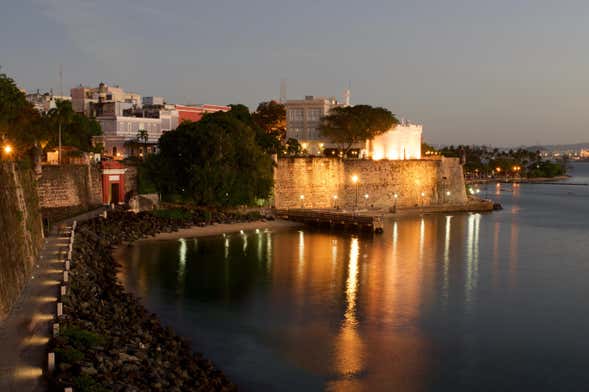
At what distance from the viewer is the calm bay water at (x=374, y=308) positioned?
47.5 ft

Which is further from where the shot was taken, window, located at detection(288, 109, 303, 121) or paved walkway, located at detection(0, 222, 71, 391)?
window, located at detection(288, 109, 303, 121)

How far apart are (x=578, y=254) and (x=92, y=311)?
2594 cm

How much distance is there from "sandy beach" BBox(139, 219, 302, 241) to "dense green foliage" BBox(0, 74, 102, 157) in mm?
7685

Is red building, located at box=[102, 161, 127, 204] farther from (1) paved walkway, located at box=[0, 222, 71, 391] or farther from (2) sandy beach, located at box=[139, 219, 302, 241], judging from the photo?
(1) paved walkway, located at box=[0, 222, 71, 391]

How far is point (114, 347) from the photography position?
41.9ft

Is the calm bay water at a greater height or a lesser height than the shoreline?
lesser

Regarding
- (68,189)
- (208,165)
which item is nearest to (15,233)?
(68,189)

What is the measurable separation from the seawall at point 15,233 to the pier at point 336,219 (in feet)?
65.1

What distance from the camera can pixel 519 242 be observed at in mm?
36656

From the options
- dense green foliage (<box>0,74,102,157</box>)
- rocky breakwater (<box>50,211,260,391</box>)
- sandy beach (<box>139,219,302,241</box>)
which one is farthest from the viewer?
sandy beach (<box>139,219,302,241</box>)

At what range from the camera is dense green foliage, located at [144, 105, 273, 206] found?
36500 millimetres

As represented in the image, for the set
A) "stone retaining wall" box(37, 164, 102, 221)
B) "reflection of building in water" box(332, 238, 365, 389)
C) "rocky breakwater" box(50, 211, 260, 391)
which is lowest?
"reflection of building in water" box(332, 238, 365, 389)

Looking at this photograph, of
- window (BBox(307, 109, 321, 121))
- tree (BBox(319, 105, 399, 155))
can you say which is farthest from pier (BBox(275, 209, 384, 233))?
window (BBox(307, 109, 321, 121))

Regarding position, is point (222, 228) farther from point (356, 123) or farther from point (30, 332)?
point (30, 332)
